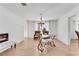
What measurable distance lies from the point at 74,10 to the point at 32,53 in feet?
5.23

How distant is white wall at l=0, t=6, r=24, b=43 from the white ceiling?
0.13m

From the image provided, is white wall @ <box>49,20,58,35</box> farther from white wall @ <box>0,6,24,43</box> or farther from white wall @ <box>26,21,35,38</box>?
white wall @ <box>0,6,24,43</box>

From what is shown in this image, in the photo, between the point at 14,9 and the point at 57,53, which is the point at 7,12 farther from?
the point at 57,53

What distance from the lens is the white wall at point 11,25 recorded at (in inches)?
128

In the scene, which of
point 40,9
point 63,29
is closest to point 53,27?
point 63,29

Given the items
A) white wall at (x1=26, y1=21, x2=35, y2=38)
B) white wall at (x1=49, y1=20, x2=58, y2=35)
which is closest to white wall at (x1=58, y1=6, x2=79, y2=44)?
white wall at (x1=49, y1=20, x2=58, y2=35)

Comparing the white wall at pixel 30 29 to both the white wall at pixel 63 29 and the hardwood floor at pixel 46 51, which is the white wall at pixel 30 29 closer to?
the hardwood floor at pixel 46 51

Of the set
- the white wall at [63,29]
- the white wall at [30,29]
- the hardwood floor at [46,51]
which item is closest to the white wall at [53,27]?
the white wall at [63,29]

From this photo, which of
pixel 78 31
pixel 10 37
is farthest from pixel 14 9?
pixel 78 31

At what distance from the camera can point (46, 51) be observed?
3338mm

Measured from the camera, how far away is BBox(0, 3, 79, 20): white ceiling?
10.5 ft

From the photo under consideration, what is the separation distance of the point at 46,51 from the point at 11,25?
1.19 metres

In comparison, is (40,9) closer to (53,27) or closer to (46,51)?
(53,27)

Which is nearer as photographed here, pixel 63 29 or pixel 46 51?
pixel 46 51
